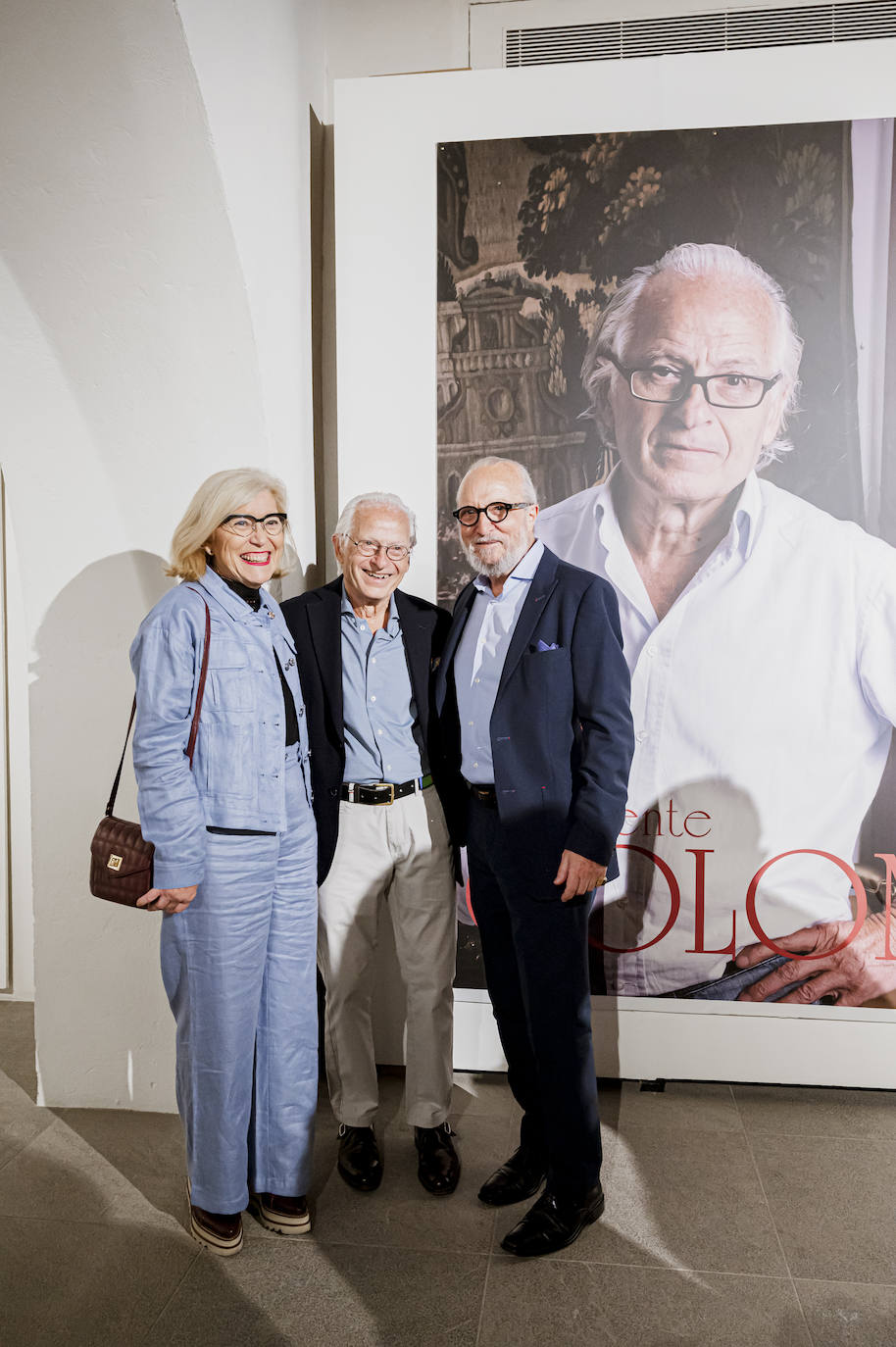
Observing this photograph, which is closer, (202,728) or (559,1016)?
(202,728)

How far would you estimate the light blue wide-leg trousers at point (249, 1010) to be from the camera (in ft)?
8.12

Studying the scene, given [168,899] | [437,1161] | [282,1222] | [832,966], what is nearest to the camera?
[168,899]

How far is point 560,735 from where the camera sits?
2.53 m

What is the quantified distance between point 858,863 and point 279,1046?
1.96 meters

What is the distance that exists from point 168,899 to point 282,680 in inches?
24.0

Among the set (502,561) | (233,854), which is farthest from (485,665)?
(233,854)

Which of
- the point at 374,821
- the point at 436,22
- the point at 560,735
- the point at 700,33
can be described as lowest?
the point at 374,821

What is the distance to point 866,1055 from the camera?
11.1 ft

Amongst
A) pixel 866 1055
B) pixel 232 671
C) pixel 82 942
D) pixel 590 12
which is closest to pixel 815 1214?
pixel 866 1055

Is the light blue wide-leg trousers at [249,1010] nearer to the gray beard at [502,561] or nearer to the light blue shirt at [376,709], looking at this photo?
the light blue shirt at [376,709]

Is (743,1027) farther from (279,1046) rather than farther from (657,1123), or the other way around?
(279,1046)

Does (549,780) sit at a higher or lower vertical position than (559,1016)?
higher

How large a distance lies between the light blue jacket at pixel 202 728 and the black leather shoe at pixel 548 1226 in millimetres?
1192

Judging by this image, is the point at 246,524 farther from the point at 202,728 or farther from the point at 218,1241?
the point at 218,1241
